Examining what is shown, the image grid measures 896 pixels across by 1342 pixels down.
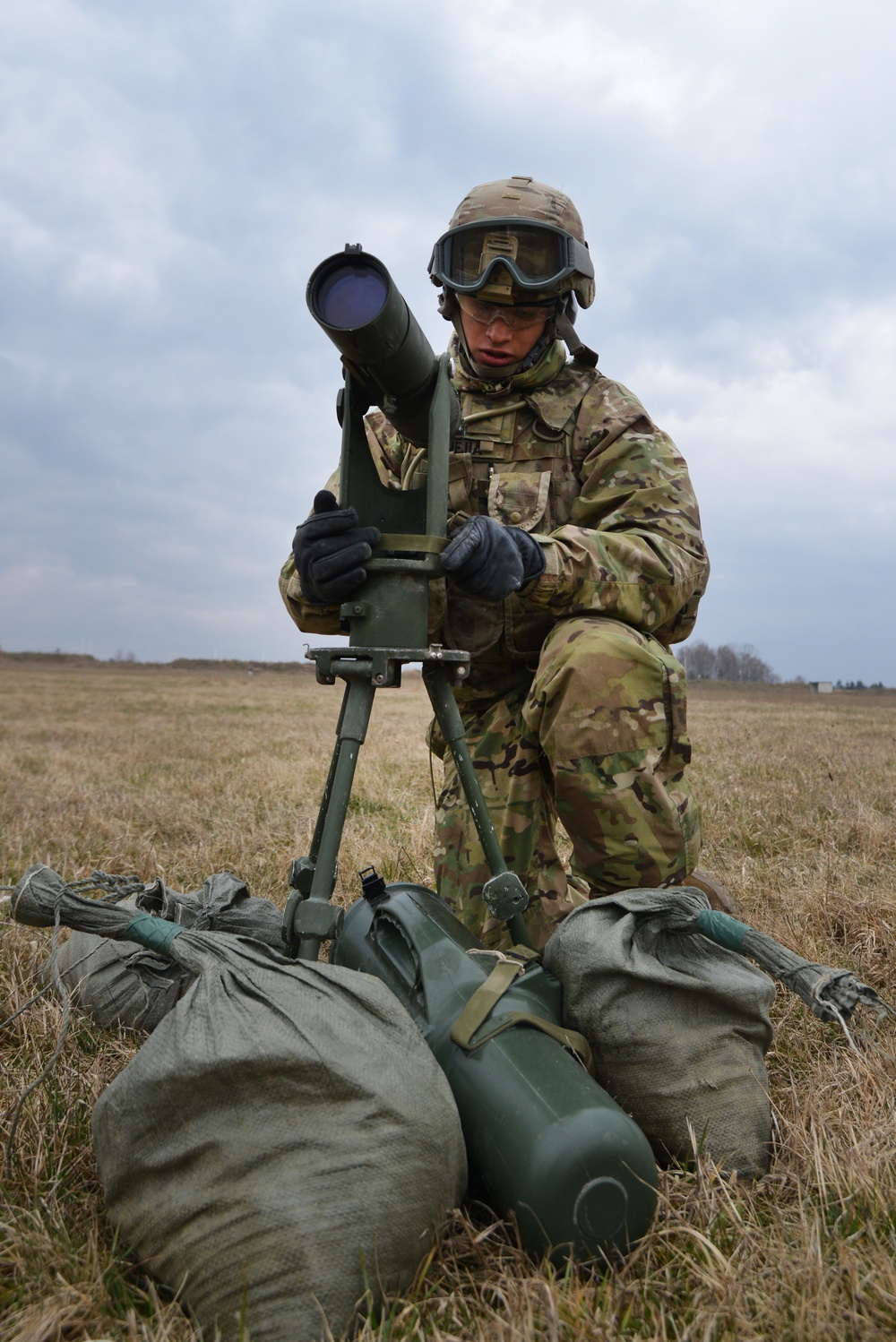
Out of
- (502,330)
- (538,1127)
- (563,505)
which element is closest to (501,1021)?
(538,1127)

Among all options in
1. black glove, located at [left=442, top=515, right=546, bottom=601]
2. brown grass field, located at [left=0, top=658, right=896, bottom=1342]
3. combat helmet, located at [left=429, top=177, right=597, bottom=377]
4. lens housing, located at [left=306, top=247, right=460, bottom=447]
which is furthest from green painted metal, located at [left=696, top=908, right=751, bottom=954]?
combat helmet, located at [left=429, top=177, right=597, bottom=377]

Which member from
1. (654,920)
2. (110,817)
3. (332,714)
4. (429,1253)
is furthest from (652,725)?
(332,714)

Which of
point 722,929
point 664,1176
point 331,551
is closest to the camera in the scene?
point 664,1176

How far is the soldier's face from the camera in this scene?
3346mm

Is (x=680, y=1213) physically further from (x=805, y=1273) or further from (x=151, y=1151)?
(x=151, y=1151)

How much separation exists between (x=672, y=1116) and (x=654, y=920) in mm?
391

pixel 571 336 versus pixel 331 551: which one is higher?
pixel 571 336

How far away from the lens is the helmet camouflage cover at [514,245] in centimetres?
321

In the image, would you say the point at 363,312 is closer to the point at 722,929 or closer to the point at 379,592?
the point at 379,592

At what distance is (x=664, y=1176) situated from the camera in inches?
67.1

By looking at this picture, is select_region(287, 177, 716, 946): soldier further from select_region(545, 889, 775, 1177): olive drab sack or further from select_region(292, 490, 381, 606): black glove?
select_region(545, 889, 775, 1177): olive drab sack

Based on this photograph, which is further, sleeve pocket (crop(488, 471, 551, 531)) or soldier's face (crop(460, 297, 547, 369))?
soldier's face (crop(460, 297, 547, 369))

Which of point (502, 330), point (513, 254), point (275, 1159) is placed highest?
point (513, 254)

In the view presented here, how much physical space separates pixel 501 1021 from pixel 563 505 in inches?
82.0
